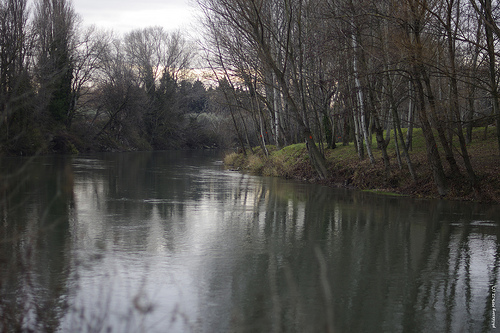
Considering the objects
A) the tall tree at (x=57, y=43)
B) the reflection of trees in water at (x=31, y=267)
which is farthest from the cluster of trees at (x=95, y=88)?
the reflection of trees in water at (x=31, y=267)

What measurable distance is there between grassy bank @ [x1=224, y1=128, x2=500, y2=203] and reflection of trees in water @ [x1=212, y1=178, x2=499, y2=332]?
248 centimetres

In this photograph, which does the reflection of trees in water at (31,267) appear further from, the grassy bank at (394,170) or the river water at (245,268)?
the grassy bank at (394,170)

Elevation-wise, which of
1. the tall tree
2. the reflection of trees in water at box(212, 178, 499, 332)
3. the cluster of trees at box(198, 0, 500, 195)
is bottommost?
the reflection of trees in water at box(212, 178, 499, 332)

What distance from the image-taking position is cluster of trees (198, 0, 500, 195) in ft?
45.5

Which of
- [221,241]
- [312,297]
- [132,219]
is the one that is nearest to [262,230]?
[221,241]

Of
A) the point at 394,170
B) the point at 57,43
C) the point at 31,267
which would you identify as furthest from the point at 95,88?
the point at 31,267

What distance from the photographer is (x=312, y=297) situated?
609 centimetres

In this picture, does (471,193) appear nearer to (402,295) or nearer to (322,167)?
(322,167)

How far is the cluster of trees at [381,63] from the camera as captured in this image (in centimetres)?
1388

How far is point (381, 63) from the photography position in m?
17.6

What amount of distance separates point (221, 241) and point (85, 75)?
49599mm

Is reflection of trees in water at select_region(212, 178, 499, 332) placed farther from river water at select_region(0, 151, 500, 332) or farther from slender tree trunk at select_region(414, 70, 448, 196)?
slender tree trunk at select_region(414, 70, 448, 196)

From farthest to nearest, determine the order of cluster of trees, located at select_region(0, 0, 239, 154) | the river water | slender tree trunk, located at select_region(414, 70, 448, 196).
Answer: cluster of trees, located at select_region(0, 0, 239, 154) → slender tree trunk, located at select_region(414, 70, 448, 196) → the river water

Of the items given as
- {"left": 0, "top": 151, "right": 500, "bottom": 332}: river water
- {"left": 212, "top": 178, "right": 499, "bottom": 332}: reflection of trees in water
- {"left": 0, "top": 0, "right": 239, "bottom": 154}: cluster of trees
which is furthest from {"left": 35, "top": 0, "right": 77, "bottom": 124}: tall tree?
{"left": 212, "top": 178, "right": 499, "bottom": 332}: reflection of trees in water
